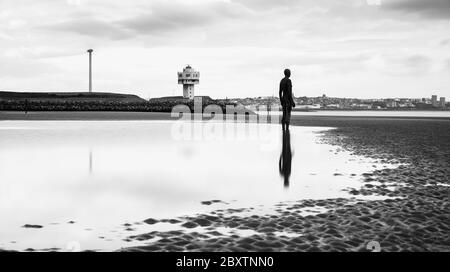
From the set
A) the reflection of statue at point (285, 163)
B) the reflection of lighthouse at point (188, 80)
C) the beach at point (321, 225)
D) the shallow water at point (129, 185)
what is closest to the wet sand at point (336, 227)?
the beach at point (321, 225)

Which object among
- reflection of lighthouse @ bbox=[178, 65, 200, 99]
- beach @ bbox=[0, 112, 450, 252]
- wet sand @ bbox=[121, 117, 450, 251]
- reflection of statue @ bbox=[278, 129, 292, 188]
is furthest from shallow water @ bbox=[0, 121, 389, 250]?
reflection of lighthouse @ bbox=[178, 65, 200, 99]

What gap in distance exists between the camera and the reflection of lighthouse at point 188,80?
130m

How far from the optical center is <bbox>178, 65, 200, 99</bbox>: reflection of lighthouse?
130 metres

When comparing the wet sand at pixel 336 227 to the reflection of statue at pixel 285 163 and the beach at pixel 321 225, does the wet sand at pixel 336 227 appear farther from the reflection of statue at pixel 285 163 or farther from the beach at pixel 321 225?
the reflection of statue at pixel 285 163

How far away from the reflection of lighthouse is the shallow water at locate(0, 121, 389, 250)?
11258 centimetres

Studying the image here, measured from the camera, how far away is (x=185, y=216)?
7484mm

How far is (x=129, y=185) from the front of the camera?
10172 millimetres

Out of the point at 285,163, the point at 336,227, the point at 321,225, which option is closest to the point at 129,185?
the point at 321,225

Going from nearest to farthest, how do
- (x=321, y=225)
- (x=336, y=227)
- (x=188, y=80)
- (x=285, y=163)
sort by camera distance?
(x=336, y=227) → (x=321, y=225) → (x=285, y=163) → (x=188, y=80)

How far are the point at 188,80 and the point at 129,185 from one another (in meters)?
121

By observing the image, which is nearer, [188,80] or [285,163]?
[285,163]

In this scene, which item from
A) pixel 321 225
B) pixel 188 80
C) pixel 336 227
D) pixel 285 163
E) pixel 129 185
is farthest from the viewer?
pixel 188 80

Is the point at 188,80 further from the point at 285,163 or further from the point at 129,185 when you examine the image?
the point at 129,185
